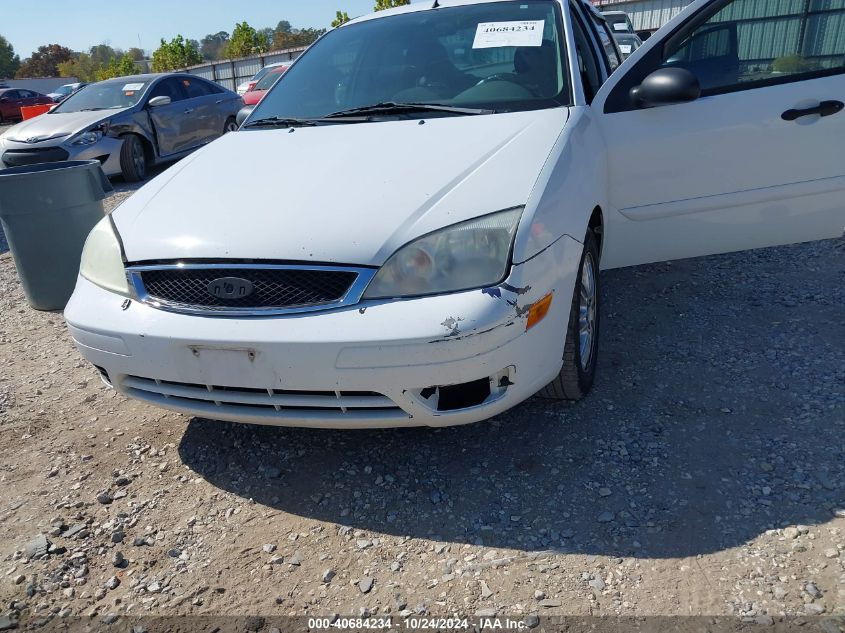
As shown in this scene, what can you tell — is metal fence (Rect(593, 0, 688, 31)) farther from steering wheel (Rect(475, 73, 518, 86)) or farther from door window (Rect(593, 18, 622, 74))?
steering wheel (Rect(475, 73, 518, 86))

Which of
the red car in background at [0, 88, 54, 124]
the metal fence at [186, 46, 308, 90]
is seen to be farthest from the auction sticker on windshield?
the red car in background at [0, 88, 54, 124]

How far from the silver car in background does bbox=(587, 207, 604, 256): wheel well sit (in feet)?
23.1

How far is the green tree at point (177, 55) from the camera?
40469mm

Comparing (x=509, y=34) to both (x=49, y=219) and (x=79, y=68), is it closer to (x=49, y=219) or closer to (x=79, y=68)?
(x=49, y=219)

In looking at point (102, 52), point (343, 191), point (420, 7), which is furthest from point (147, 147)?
point (102, 52)

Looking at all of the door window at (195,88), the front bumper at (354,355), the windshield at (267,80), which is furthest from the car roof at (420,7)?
the windshield at (267,80)

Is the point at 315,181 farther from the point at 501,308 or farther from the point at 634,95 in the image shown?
the point at 634,95

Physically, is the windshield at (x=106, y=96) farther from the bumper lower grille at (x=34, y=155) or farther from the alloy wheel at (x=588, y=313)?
the alloy wheel at (x=588, y=313)

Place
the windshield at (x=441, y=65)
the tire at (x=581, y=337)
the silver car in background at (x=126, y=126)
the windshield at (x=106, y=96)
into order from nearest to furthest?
the tire at (x=581, y=337)
the windshield at (x=441, y=65)
the silver car in background at (x=126, y=126)
the windshield at (x=106, y=96)

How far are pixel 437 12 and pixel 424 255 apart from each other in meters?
2.08

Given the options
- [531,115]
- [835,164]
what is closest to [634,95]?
[531,115]

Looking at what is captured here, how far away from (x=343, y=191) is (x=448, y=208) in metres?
0.42

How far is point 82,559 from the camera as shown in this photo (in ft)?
7.34

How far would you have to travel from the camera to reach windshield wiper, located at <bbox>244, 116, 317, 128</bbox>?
325cm
